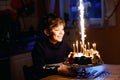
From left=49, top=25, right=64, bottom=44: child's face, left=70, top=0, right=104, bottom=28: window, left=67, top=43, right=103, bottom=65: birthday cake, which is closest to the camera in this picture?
left=67, top=43, right=103, bottom=65: birthday cake

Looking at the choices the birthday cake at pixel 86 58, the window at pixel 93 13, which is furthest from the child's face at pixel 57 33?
the window at pixel 93 13

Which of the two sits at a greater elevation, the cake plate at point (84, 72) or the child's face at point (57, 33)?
the child's face at point (57, 33)

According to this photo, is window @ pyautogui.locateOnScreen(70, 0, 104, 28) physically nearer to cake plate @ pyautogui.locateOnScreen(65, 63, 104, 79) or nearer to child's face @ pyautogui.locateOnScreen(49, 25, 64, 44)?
child's face @ pyautogui.locateOnScreen(49, 25, 64, 44)

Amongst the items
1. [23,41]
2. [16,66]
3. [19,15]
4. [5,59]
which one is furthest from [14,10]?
[16,66]

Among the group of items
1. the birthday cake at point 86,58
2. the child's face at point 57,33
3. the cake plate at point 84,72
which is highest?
the child's face at point 57,33

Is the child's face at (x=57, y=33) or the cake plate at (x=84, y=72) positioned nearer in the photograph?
the cake plate at (x=84, y=72)

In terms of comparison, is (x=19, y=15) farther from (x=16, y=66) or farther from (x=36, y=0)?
(x=16, y=66)

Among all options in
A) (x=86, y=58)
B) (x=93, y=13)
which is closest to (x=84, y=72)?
(x=86, y=58)

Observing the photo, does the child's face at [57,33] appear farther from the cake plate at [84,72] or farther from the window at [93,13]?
the window at [93,13]

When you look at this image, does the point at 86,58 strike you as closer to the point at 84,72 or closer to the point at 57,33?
the point at 84,72

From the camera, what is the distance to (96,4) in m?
4.19

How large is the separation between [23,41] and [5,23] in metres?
0.32

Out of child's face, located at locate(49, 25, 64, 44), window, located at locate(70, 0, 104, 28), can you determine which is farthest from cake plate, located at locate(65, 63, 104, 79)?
window, located at locate(70, 0, 104, 28)

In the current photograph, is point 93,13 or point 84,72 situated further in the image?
point 93,13
